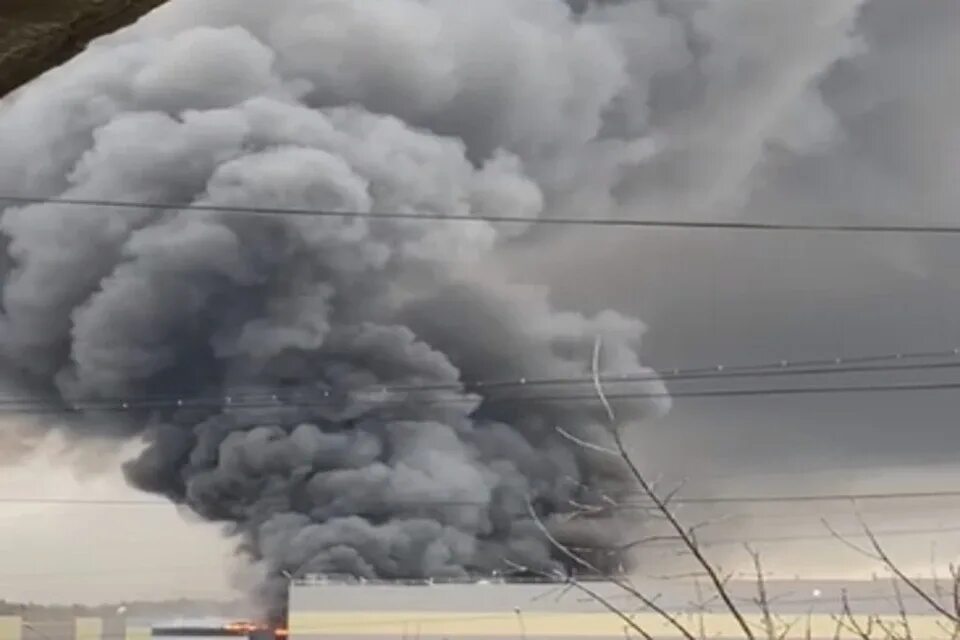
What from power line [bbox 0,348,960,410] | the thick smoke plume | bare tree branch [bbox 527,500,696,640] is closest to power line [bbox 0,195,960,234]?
the thick smoke plume

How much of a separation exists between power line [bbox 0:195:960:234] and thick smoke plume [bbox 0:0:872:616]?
0.15 ft

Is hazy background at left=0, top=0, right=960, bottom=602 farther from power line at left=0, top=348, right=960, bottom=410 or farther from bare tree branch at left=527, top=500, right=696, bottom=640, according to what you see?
bare tree branch at left=527, top=500, right=696, bottom=640

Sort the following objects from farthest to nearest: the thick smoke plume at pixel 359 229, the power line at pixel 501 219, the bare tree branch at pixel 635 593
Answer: the thick smoke plume at pixel 359 229 < the power line at pixel 501 219 < the bare tree branch at pixel 635 593

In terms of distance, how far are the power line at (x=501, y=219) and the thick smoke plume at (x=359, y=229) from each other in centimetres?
5

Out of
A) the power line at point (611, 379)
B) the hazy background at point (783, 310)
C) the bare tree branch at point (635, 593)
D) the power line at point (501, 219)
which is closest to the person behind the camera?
the bare tree branch at point (635, 593)

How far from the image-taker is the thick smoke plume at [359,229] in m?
7.44

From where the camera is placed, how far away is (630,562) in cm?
676

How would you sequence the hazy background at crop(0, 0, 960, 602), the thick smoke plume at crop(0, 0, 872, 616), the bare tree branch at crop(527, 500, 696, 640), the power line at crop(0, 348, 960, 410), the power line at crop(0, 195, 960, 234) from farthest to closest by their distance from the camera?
the thick smoke plume at crop(0, 0, 872, 616)
the power line at crop(0, 195, 960, 234)
the power line at crop(0, 348, 960, 410)
the hazy background at crop(0, 0, 960, 602)
the bare tree branch at crop(527, 500, 696, 640)

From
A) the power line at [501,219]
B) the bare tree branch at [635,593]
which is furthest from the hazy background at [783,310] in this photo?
the bare tree branch at [635,593]

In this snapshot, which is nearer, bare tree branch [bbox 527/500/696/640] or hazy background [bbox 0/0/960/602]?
bare tree branch [bbox 527/500/696/640]

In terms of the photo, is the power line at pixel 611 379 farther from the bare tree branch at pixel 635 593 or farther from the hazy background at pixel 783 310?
the bare tree branch at pixel 635 593

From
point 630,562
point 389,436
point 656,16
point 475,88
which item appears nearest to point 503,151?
point 475,88

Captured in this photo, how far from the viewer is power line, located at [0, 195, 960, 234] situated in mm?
7211

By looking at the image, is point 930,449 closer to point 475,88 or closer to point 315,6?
point 475,88
